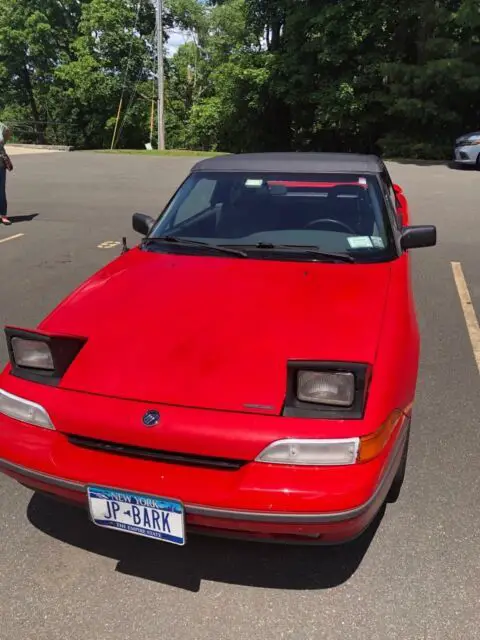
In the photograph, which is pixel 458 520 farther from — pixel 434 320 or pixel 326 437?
pixel 434 320

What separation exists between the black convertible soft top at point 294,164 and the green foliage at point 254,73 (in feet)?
59.0

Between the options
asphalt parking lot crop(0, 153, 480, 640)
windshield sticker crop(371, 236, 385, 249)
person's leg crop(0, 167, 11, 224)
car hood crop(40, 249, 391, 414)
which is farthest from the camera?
person's leg crop(0, 167, 11, 224)

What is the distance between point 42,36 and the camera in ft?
117

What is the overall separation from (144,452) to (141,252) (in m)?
1.61

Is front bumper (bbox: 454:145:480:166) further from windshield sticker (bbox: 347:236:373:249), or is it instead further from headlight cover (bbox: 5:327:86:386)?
headlight cover (bbox: 5:327:86:386)

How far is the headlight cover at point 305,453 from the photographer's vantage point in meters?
1.94

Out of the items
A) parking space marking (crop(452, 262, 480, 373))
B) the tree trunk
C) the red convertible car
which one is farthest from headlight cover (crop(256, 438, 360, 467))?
the tree trunk

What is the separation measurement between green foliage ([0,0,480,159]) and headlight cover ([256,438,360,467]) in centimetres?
2052

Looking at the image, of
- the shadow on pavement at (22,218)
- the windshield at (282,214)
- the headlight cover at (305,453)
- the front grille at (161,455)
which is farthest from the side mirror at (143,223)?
the shadow on pavement at (22,218)

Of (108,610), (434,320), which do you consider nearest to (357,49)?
(434,320)

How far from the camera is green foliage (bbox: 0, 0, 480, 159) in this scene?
23125 mm

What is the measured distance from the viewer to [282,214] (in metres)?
3.53

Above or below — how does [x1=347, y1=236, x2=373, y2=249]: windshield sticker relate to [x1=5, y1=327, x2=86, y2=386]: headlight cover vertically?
above

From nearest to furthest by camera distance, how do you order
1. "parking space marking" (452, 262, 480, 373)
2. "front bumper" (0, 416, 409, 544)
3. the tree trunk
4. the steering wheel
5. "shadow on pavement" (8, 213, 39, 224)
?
"front bumper" (0, 416, 409, 544) → the steering wheel → "parking space marking" (452, 262, 480, 373) → "shadow on pavement" (8, 213, 39, 224) → the tree trunk
